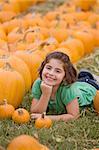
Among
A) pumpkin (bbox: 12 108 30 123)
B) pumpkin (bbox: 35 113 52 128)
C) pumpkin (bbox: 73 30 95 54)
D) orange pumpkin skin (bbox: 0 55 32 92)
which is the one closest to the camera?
pumpkin (bbox: 35 113 52 128)

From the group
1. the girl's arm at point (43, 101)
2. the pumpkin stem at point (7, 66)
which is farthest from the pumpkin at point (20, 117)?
the pumpkin stem at point (7, 66)

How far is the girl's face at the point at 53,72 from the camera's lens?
366 cm

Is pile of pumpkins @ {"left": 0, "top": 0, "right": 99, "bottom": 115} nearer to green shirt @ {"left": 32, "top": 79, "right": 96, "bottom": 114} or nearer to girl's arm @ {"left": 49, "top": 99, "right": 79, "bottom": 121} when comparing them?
green shirt @ {"left": 32, "top": 79, "right": 96, "bottom": 114}

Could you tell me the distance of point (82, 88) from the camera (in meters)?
Result: 4.19

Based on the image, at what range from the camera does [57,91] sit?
3.84m

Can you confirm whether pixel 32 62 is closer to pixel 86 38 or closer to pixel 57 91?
pixel 57 91

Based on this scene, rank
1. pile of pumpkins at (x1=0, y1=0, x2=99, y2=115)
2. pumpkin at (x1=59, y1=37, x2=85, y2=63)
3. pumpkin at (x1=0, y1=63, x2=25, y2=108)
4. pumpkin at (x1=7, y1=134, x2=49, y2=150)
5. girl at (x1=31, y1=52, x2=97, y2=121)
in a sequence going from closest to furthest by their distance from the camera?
pumpkin at (x1=7, y1=134, x2=49, y2=150), girl at (x1=31, y1=52, x2=97, y2=121), pumpkin at (x1=0, y1=63, x2=25, y2=108), pile of pumpkins at (x1=0, y1=0, x2=99, y2=115), pumpkin at (x1=59, y1=37, x2=85, y2=63)

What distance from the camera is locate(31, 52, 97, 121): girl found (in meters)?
3.69

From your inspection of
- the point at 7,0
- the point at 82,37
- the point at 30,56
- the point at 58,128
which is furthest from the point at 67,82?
the point at 7,0

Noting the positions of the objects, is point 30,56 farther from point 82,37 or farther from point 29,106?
point 82,37

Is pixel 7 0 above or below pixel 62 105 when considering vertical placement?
above

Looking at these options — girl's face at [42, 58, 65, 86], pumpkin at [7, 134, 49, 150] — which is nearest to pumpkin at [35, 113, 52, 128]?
girl's face at [42, 58, 65, 86]

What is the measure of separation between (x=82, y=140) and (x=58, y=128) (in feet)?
0.80

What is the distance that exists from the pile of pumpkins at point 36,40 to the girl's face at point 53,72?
39 cm
